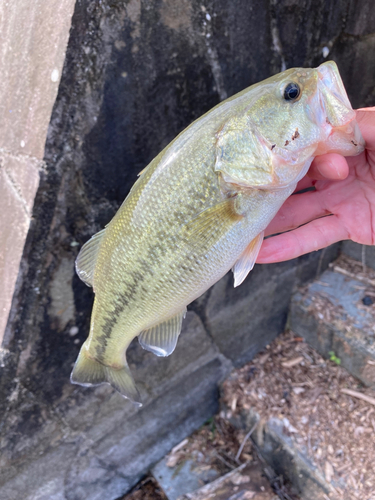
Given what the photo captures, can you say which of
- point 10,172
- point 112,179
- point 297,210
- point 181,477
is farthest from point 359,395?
point 10,172

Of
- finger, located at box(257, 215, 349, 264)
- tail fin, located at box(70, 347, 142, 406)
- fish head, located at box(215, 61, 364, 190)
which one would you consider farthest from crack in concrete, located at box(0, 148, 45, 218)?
finger, located at box(257, 215, 349, 264)

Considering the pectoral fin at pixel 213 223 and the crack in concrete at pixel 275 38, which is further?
the crack in concrete at pixel 275 38

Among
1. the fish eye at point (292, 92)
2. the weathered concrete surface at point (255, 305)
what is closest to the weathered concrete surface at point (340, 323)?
the weathered concrete surface at point (255, 305)

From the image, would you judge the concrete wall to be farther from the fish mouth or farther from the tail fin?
the fish mouth

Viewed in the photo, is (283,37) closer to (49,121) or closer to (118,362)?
(49,121)

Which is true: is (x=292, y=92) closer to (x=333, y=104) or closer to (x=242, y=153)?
(x=333, y=104)

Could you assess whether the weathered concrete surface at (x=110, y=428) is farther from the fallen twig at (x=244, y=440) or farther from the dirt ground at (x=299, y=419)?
the fallen twig at (x=244, y=440)
